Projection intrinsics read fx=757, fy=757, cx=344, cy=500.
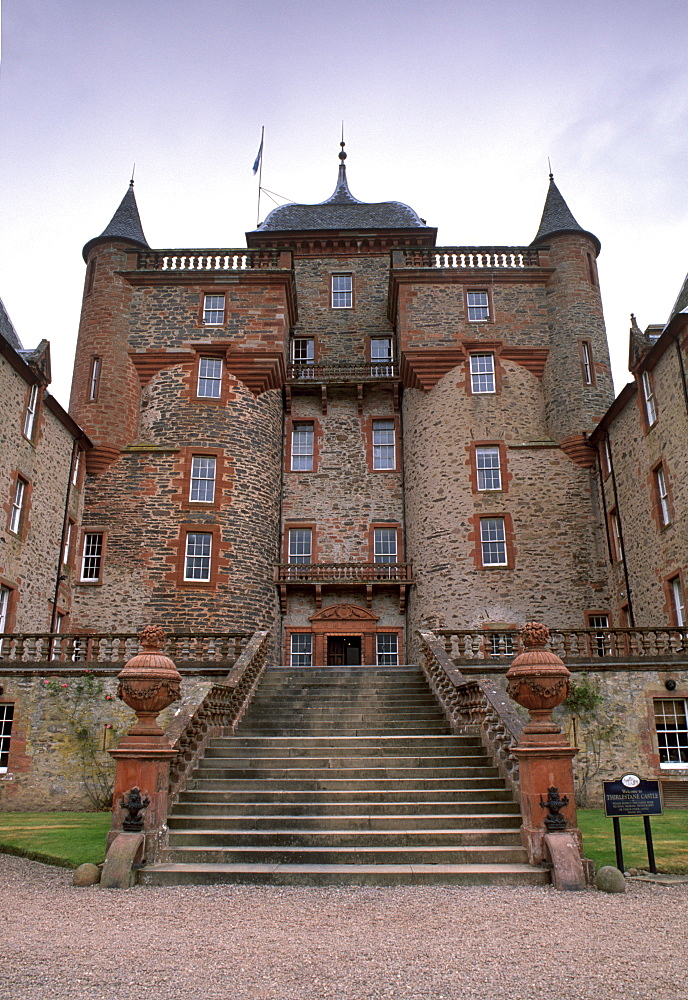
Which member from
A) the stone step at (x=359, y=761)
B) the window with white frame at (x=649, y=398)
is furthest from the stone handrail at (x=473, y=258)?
the stone step at (x=359, y=761)

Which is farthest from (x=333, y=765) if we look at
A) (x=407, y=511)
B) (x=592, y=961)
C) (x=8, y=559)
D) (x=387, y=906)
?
(x=407, y=511)

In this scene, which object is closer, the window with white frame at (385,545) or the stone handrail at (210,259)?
the window with white frame at (385,545)

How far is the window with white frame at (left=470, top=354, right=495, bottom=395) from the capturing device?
87.8 ft

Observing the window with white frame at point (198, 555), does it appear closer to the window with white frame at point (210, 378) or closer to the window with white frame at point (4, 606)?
the window with white frame at point (210, 378)

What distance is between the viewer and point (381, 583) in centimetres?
2531

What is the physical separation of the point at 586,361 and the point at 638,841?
735 inches

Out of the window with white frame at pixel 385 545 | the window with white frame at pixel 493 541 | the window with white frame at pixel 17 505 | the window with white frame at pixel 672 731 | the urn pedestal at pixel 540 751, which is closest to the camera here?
the urn pedestal at pixel 540 751

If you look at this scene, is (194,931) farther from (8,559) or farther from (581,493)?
(581,493)

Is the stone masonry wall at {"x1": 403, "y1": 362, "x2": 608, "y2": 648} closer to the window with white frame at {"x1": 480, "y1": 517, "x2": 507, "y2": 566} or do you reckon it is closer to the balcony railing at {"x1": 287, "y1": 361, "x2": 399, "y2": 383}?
the window with white frame at {"x1": 480, "y1": 517, "x2": 507, "y2": 566}

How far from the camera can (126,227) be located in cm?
2866

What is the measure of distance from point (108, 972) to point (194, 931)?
119 cm

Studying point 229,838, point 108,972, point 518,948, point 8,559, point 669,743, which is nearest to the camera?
point 108,972

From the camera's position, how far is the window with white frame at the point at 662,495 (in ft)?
66.0

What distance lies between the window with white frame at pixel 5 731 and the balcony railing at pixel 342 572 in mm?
9854
